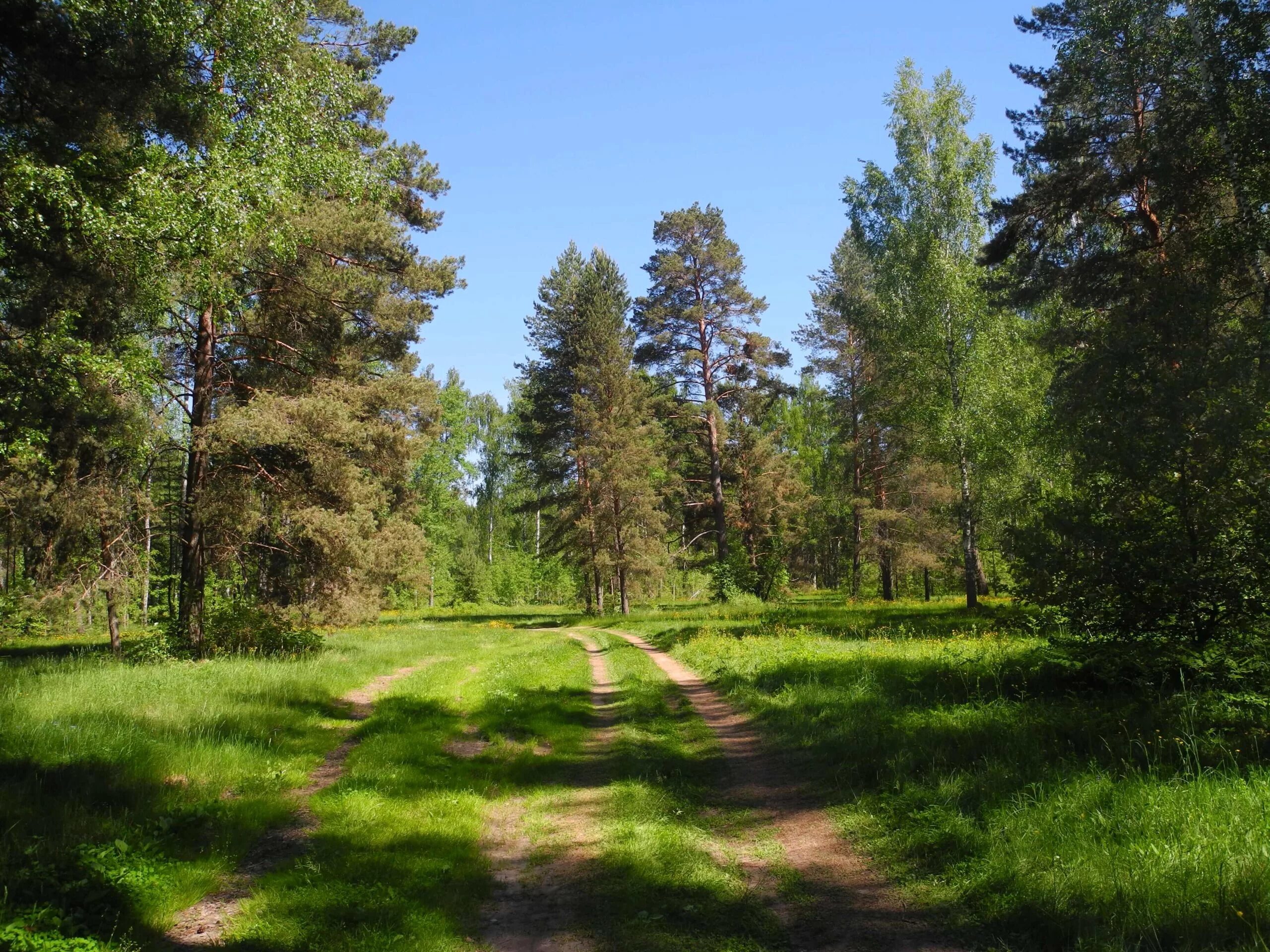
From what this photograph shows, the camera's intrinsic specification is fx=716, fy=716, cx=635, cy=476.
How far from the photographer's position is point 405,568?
73.8 ft

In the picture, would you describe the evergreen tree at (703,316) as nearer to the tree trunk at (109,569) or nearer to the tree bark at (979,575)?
the tree bark at (979,575)

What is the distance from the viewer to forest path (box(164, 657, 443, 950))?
14.4 ft

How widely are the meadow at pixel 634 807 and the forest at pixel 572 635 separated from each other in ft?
0.14

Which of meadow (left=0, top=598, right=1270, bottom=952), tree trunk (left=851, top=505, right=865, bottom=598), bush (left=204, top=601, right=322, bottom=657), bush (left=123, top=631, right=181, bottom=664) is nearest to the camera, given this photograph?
meadow (left=0, top=598, right=1270, bottom=952)

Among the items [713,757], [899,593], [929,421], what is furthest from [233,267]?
[899,593]

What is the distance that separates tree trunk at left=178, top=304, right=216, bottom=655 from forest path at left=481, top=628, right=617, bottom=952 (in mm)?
11556

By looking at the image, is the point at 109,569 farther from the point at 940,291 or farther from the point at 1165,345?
the point at 940,291

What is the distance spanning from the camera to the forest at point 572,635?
4.86 metres

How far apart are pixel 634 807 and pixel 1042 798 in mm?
3526

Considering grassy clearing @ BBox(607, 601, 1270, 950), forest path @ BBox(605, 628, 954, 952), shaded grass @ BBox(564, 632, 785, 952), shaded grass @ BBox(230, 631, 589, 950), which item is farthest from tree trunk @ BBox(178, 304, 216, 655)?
forest path @ BBox(605, 628, 954, 952)

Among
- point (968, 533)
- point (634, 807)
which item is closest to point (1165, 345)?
point (634, 807)

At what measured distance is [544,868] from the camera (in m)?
5.62

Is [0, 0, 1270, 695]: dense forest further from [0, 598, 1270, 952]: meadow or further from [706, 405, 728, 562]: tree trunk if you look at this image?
[0, 598, 1270, 952]: meadow

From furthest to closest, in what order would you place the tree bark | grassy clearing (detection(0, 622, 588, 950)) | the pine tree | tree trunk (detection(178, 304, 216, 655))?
the pine tree
the tree bark
tree trunk (detection(178, 304, 216, 655))
grassy clearing (detection(0, 622, 588, 950))
